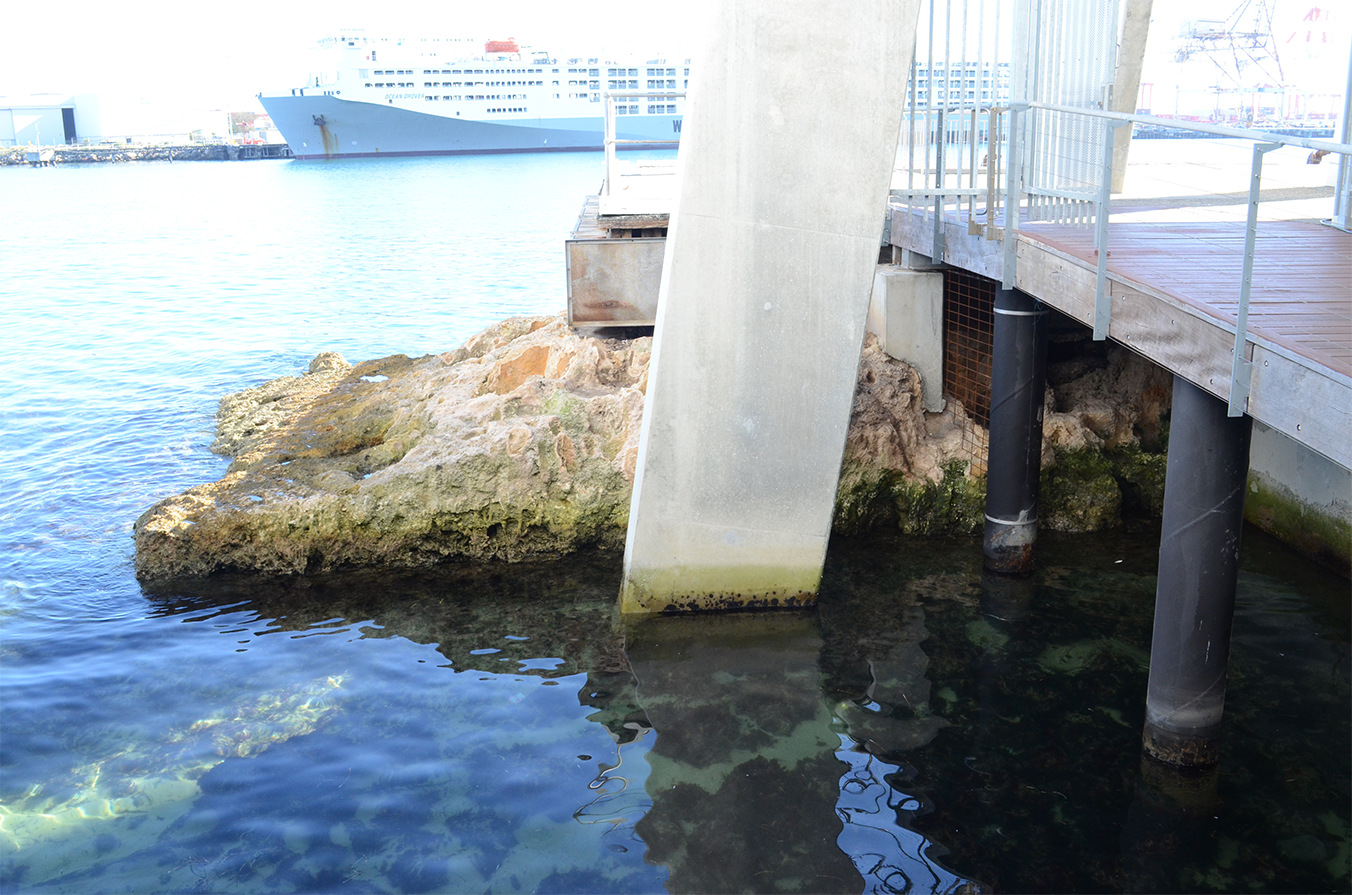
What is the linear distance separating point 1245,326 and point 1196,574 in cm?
130

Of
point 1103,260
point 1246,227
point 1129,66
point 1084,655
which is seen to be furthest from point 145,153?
point 1246,227

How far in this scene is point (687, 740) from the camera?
18.2 ft

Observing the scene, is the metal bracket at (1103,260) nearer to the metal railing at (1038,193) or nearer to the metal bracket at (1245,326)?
the metal railing at (1038,193)

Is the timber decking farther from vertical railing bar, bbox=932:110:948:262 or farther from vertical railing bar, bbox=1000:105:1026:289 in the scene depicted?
vertical railing bar, bbox=932:110:948:262

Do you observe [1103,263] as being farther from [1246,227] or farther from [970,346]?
[970,346]

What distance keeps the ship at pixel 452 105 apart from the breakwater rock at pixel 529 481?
80.8m

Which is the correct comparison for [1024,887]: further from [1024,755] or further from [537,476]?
[537,476]

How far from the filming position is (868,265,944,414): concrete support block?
8.63 metres

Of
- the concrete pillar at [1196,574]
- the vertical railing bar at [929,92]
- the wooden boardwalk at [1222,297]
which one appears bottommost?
the concrete pillar at [1196,574]

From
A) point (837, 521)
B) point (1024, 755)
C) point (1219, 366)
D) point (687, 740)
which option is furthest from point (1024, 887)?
point (837, 521)

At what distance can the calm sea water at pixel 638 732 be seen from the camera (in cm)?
459

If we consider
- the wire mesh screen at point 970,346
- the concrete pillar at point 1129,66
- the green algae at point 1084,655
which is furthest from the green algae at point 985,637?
the concrete pillar at point 1129,66

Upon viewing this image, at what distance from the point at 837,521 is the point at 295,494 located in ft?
14.0

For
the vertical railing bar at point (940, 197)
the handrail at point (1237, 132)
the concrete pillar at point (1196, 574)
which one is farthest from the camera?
the vertical railing bar at point (940, 197)
